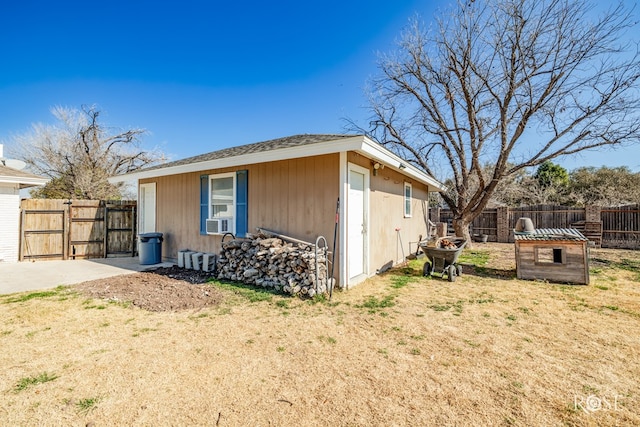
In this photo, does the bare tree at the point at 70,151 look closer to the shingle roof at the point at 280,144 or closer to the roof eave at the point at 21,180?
the roof eave at the point at 21,180

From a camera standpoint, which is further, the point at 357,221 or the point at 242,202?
the point at 242,202

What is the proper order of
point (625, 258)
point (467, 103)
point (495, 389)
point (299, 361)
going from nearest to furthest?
point (495, 389)
point (299, 361)
point (625, 258)
point (467, 103)

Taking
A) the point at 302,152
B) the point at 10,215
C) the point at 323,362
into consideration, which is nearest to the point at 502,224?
the point at 302,152

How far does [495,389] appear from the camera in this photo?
2158 millimetres

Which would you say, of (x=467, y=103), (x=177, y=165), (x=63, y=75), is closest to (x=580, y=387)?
(x=177, y=165)

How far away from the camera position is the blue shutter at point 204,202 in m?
6.82

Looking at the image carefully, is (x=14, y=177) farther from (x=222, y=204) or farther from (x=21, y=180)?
(x=222, y=204)

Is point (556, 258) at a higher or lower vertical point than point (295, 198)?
lower

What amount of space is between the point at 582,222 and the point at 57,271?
17.6m

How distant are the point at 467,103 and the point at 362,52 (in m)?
4.07

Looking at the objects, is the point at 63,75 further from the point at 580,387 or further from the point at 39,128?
the point at 580,387

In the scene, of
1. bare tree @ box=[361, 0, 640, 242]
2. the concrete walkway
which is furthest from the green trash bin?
bare tree @ box=[361, 0, 640, 242]

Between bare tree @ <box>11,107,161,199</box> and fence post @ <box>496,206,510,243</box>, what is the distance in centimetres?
2103

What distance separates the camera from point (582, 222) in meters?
11.8
